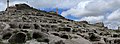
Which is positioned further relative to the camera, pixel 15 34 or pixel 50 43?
pixel 15 34

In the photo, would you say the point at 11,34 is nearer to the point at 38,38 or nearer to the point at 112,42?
the point at 38,38

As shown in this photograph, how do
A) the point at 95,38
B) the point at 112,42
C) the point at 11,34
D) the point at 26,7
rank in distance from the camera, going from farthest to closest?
the point at 26,7 → the point at 112,42 → the point at 95,38 → the point at 11,34

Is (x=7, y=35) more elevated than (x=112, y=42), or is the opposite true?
(x=7, y=35)

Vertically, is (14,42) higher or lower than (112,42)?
A: higher

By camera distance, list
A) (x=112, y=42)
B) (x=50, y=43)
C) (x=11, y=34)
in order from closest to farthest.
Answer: (x=50, y=43) → (x=11, y=34) → (x=112, y=42)

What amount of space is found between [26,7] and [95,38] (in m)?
132

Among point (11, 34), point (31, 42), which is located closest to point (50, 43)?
point (31, 42)

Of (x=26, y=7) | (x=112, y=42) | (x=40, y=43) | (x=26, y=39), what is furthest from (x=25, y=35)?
(x=26, y=7)

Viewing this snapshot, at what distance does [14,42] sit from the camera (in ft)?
136

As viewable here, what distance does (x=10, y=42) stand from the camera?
137 ft

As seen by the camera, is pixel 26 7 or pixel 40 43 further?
pixel 26 7

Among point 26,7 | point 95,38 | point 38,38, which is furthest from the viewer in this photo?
point 26,7

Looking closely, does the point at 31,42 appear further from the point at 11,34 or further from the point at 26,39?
the point at 11,34

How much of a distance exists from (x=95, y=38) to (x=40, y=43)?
74.9 ft
